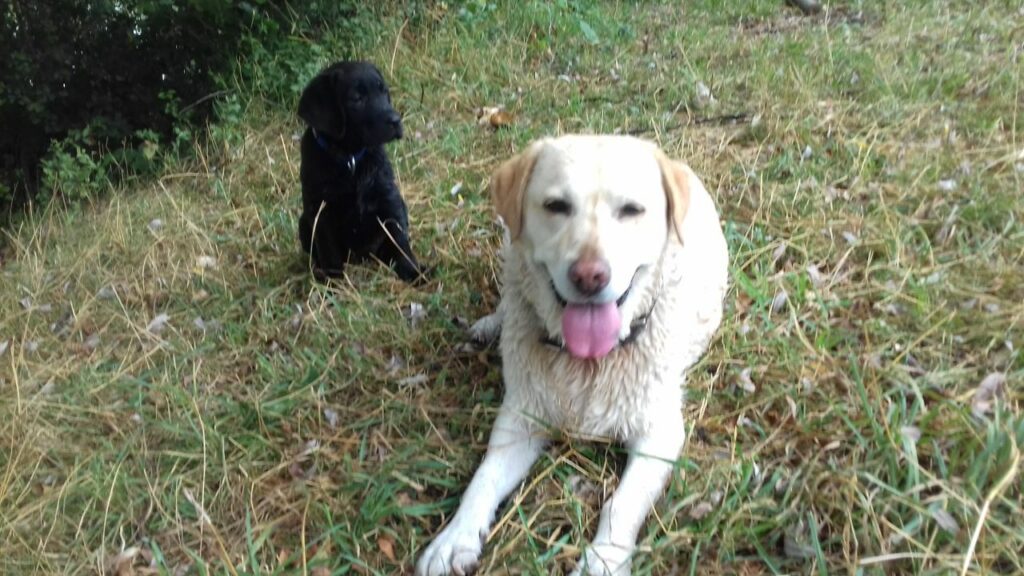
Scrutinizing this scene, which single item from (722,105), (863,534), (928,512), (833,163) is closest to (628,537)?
(863,534)

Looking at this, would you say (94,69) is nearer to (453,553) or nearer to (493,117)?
(493,117)

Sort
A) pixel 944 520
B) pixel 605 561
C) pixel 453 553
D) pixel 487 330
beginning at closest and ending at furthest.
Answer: pixel 944 520
pixel 605 561
pixel 453 553
pixel 487 330

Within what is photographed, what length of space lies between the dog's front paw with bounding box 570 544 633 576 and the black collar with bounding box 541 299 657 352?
0.65 meters

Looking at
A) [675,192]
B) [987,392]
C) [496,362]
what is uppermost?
[675,192]

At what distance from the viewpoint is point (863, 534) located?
79.1 inches

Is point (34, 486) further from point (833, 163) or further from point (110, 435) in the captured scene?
point (833, 163)

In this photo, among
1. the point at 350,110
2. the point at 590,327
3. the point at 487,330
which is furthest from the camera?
the point at 350,110

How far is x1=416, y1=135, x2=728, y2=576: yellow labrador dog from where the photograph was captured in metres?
2.18

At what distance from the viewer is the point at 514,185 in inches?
97.0

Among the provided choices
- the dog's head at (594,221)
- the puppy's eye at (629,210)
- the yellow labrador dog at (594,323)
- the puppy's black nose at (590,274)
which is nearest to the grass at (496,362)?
the yellow labrador dog at (594,323)

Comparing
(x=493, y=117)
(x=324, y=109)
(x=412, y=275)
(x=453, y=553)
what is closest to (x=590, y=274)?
(x=453, y=553)

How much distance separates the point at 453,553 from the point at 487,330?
3.79 feet

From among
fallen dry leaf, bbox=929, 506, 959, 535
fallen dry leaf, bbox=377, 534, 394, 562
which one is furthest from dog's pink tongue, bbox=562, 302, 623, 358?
fallen dry leaf, bbox=929, 506, 959, 535

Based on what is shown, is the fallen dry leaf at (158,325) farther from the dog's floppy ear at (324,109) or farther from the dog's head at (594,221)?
the dog's head at (594,221)
